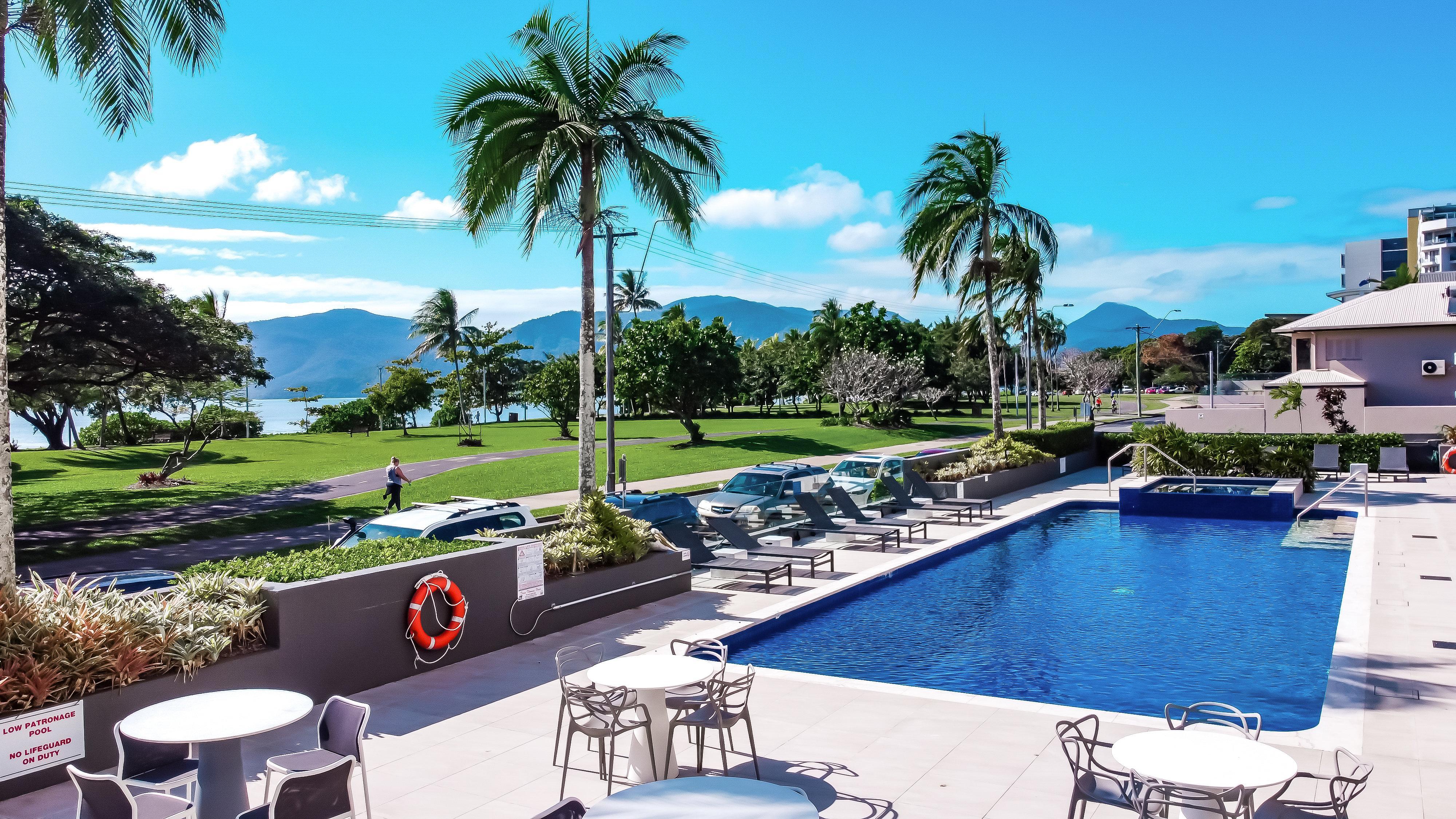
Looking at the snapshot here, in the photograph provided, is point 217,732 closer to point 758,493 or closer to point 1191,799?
point 1191,799

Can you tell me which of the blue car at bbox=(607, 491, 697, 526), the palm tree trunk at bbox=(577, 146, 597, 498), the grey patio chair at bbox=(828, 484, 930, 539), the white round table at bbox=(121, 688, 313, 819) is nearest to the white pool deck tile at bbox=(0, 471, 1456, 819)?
the white round table at bbox=(121, 688, 313, 819)

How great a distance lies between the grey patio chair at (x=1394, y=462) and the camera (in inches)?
1223

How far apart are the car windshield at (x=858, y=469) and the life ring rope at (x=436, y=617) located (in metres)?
15.5

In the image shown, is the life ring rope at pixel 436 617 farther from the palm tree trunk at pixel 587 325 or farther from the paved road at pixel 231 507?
the paved road at pixel 231 507

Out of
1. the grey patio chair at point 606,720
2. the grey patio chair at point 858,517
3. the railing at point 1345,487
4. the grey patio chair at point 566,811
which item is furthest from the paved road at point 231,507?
the railing at point 1345,487

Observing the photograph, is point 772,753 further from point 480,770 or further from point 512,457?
point 512,457

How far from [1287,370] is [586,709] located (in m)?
129

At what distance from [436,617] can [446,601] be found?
0.67 feet

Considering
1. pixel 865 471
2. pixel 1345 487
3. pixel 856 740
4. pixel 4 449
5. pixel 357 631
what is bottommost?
pixel 856 740

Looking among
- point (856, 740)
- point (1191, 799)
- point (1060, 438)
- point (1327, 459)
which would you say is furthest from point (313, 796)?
point (1327, 459)

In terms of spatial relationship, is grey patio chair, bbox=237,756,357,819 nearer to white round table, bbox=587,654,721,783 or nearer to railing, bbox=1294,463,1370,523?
white round table, bbox=587,654,721,783

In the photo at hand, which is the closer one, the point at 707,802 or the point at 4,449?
the point at 707,802

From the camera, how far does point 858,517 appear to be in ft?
68.8

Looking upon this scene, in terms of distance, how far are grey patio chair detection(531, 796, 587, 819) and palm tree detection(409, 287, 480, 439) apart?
7857 centimetres
